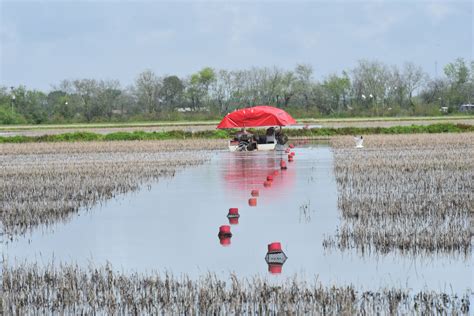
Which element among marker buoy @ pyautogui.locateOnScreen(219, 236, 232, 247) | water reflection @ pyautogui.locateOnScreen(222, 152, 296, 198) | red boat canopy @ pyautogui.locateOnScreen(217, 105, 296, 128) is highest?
red boat canopy @ pyautogui.locateOnScreen(217, 105, 296, 128)

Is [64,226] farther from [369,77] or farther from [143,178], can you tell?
[369,77]

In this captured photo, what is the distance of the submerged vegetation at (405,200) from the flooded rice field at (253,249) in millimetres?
48

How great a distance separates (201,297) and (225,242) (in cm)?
403

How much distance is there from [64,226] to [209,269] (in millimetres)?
4954

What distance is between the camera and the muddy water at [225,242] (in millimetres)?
10102

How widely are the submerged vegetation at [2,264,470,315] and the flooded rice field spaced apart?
24mm

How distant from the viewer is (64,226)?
574 inches

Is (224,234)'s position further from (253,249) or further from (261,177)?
(261,177)

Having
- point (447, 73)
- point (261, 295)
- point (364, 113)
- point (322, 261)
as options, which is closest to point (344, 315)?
point (261, 295)

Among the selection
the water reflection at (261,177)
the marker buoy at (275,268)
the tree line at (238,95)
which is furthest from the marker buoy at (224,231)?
the tree line at (238,95)

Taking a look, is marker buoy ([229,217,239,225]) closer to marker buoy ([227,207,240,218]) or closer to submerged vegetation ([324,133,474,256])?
marker buoy ([227,207,240,218])

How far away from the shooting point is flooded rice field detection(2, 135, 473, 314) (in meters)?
8.65

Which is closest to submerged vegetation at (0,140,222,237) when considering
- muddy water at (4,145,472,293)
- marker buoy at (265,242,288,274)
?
muddy water at (4,145,472,293)

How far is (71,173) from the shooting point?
2489 centimetres
